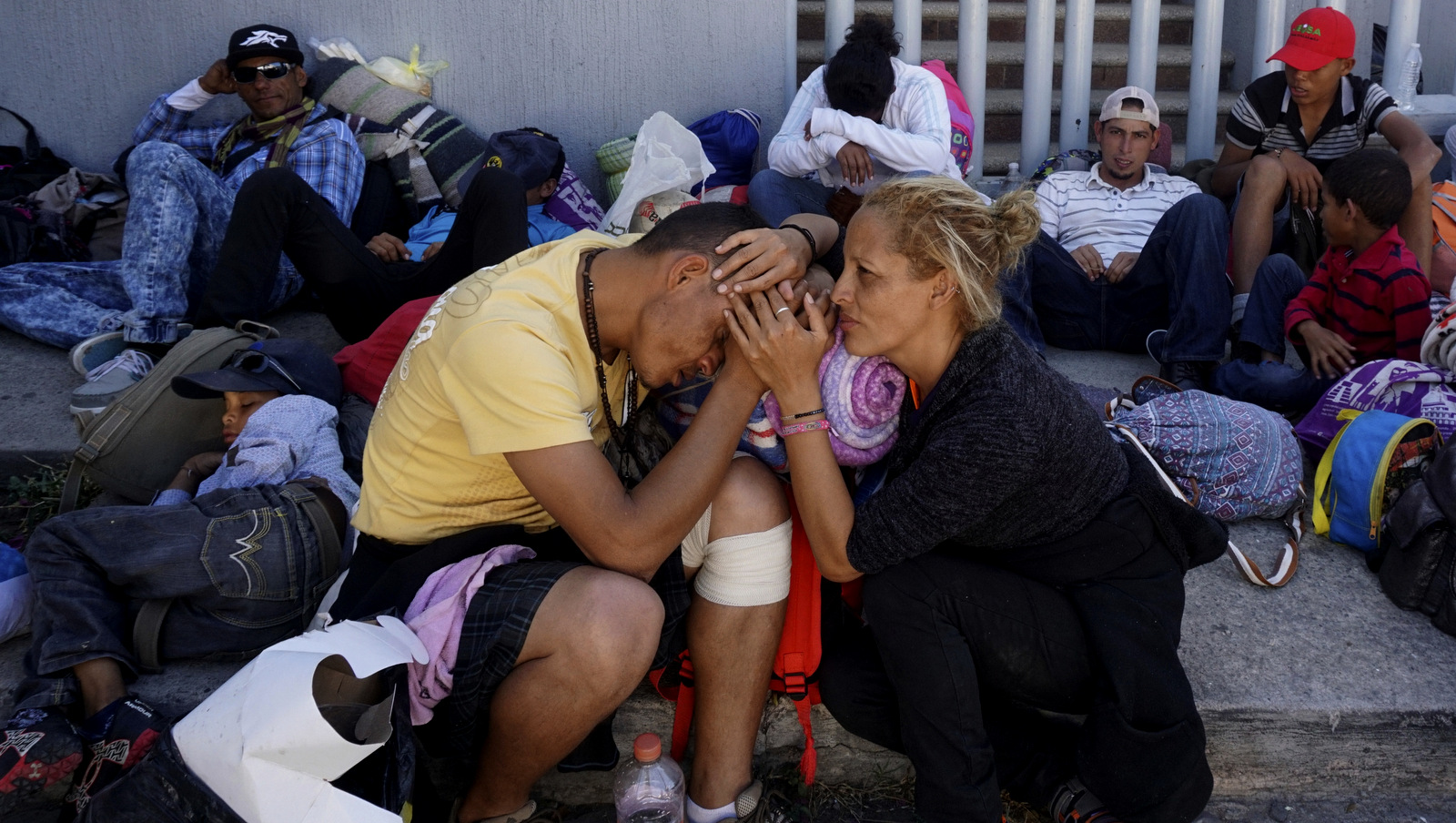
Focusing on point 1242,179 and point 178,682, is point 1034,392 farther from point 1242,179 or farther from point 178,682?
point 1242,179

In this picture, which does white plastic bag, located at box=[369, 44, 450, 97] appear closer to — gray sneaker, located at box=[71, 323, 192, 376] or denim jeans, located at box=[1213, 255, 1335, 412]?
gray sneaker, located at box=[71, 323, 192, 376]

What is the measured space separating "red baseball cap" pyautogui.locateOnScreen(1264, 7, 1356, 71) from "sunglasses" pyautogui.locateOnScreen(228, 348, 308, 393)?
428cm

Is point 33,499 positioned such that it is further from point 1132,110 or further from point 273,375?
point 1132,110

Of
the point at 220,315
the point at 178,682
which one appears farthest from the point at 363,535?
the point at 220,315

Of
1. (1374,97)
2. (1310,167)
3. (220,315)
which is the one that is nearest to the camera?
(220,315)

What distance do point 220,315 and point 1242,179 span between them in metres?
4.17

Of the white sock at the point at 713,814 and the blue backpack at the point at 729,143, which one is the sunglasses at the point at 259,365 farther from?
the blue backpack at the point at 729,143

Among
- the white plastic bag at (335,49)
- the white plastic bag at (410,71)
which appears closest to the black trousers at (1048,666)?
the white plastic bag at (410,71)

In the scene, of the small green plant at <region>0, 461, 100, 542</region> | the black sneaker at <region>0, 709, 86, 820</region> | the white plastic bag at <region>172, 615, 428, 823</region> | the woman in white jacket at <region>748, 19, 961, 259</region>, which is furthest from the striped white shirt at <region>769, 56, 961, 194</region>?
the black sneaker at <region>0, 709, 86, 820</region>

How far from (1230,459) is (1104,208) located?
1984mm

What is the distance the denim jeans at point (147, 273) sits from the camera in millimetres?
3932

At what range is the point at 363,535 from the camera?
2.30 metres

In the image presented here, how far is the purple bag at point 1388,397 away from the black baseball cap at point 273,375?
310cm

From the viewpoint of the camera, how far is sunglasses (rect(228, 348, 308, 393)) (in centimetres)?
314
